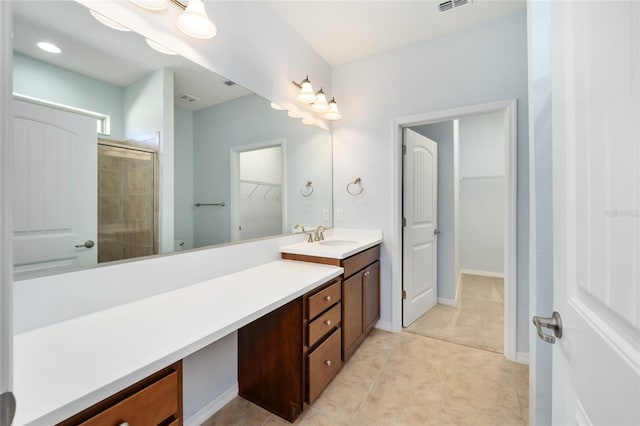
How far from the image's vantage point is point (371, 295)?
2.35m

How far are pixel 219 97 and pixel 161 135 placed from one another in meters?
0.49

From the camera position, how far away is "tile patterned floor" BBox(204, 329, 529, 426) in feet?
4.90

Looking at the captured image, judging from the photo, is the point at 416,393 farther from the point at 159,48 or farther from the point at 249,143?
the point at 159,48

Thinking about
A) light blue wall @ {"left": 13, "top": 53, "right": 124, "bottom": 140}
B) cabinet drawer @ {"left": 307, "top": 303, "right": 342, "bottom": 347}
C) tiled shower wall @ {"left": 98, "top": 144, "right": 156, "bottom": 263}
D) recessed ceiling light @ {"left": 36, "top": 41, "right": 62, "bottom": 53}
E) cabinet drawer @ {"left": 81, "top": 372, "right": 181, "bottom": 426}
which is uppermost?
recessed ceiling light @ {"left": 36, "top": 41, "right": 62, "bottom": 53}

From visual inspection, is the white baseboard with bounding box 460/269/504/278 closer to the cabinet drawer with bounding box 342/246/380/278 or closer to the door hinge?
the cabinet drawer with bounding box 342/246/380/278

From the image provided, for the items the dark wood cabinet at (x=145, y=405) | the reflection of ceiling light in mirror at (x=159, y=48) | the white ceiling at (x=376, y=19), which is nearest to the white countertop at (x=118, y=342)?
the dark wood cabinet at (x=145, y=405)

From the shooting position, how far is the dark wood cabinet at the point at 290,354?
144 centimetres

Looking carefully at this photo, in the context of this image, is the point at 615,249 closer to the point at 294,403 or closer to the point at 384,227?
the point at 294,403

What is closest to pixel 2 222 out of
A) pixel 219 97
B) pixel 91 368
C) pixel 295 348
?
pixel 91 368

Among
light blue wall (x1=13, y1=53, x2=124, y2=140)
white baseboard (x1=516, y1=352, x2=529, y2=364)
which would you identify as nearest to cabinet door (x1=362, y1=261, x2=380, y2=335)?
white baseboard (x1=516, y1=352, x2=529, y2=364)

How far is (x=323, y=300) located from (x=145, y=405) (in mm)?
996

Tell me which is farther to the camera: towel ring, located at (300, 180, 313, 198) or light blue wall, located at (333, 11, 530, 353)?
towel ring, located at (300, 180, 313, 198)

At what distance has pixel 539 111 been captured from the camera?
41.9 inches

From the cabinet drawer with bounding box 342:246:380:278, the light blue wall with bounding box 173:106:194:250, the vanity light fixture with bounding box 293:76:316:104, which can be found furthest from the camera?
the vanity light fixture with bounding box 293:76:316:104
